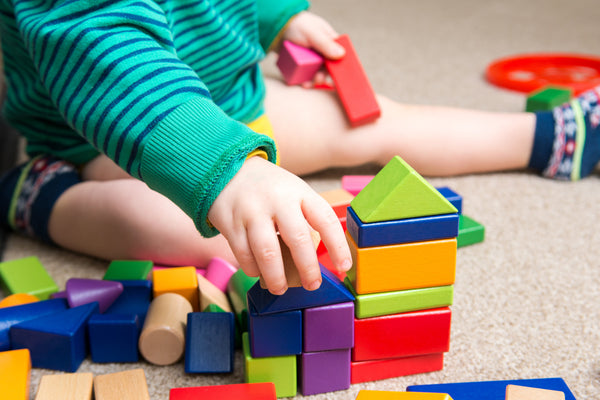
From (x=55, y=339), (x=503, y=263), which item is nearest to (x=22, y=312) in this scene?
(x=55, y=339)

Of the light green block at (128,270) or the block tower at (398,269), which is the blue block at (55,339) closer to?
the light green block at (128,270)

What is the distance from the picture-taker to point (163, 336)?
1.91ft

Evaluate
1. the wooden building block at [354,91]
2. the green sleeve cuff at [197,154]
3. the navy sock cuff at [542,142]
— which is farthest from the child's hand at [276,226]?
the navy sock cuff at [542,142]

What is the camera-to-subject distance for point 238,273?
0.64m

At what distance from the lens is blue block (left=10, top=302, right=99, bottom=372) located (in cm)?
58

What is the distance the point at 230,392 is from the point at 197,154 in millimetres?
197

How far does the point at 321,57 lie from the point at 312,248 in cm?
58

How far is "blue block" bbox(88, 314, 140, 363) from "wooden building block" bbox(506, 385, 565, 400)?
33 centimetres

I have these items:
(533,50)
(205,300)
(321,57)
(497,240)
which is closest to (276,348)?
(205,300)

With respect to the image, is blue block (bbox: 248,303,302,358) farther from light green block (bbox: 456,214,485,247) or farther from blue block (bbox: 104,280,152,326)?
light green block (bbox: 456,214,485,247)

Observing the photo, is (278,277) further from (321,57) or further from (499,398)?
(321,57)

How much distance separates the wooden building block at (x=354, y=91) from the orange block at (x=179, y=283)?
387 millimetres

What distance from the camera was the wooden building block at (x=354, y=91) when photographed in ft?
Result: 3.06

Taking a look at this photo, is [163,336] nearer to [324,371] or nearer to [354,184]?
[324,371]
